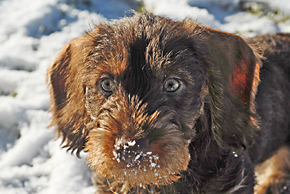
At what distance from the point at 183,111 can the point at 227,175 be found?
834 mm

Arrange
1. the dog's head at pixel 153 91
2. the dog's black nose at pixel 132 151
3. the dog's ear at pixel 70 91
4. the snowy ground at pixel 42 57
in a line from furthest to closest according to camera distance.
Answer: the snowy ground at pixel 42 57 → the dog's ear at pixel 70 91 → the dog's head at pixel 153 91 → the dog's black nose at pixel 132 151

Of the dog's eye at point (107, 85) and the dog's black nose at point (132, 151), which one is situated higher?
the dog's eye at point (107, 85)

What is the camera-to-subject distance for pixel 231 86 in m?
2.26

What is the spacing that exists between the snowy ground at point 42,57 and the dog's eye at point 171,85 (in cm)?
85

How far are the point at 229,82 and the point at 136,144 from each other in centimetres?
98

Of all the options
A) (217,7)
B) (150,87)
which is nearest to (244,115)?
(150,87)

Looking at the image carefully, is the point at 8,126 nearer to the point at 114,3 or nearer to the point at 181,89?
the point at 181,89

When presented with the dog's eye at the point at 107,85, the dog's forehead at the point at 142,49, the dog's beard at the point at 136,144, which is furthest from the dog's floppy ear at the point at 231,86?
the dog's eye at the point at 107,85

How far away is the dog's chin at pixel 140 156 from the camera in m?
1.73

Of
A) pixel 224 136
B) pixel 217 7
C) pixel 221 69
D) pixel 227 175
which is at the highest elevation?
pixel 217 7

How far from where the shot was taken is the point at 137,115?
1.87 meters

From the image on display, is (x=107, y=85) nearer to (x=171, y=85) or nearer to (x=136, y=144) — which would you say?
(x=171, y=85)

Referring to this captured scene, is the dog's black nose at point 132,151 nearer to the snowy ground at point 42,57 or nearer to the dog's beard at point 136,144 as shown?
the dog's beard at point 136,144

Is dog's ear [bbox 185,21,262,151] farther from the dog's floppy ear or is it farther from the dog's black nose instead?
the dog's black nose
